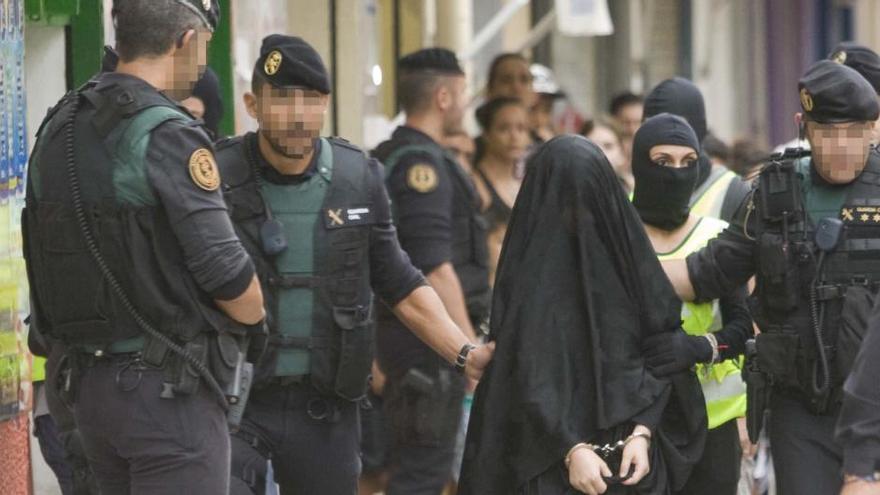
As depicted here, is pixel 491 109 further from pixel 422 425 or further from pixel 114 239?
pixel 114 239

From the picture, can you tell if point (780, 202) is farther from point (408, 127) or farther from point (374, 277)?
point (408, 127)

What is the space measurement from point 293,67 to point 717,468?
1.73 metres

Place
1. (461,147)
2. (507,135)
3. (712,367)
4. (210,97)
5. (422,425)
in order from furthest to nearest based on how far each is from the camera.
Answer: (507,135)
(461,147)
(422,425)
(210,97)
(712,367)

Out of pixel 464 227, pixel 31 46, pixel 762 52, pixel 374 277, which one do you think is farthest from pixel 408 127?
pixel 762 52

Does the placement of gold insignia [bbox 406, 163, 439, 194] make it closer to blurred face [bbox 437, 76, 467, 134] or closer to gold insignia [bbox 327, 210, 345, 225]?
blurred face [bbox 437, 76, 467, 134]

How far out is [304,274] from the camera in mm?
6461

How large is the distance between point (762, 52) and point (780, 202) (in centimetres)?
1878

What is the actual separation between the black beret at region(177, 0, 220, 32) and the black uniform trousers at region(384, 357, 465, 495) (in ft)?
10.6

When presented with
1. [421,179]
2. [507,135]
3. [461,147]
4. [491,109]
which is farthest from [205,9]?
[491,109]

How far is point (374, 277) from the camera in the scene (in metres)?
6.69

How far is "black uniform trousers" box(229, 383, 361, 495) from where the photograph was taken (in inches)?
254

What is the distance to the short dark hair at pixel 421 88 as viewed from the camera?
30.3 feet

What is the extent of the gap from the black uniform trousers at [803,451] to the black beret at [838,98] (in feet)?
2.76

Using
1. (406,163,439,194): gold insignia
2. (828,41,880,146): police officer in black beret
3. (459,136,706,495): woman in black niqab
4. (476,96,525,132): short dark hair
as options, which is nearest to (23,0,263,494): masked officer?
(459,136,706,495): woman in black niqab
